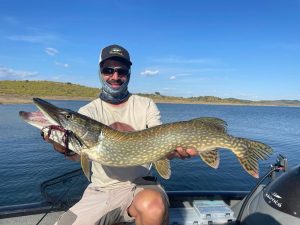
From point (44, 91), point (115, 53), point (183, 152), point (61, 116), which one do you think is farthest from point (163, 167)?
point (44, 91)

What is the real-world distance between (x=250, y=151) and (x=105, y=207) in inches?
63.7

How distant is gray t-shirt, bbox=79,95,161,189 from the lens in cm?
367

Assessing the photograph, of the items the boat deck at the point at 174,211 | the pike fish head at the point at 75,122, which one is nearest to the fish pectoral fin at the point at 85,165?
the pike fish head at the point at 75,122

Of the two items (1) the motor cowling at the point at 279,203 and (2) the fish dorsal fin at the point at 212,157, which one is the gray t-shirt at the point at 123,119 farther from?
(1) the motor cowling at the point at 279,203

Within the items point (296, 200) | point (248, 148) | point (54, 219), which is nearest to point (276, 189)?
point (296, 200)

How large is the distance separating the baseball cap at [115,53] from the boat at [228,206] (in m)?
1.72

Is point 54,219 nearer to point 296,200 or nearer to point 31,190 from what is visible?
point 296,200

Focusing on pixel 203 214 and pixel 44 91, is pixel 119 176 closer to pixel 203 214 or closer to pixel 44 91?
pixel 203 214

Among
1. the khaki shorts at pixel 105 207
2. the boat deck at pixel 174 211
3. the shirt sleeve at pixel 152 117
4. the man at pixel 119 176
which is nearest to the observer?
the man at pixel 119 176

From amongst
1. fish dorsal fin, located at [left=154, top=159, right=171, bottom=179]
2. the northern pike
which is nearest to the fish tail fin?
the northern pike

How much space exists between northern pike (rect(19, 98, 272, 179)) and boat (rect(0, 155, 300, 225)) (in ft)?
1.31

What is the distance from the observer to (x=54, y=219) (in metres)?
4.30

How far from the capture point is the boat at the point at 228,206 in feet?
11.4

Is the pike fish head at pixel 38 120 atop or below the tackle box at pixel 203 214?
atop
